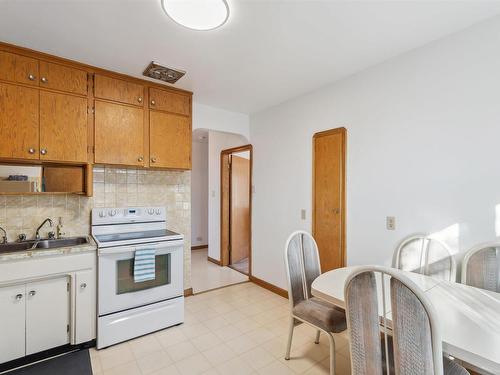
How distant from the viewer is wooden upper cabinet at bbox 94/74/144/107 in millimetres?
2355

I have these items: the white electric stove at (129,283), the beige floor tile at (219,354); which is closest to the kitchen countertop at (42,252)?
the white electric stove at (129,283)

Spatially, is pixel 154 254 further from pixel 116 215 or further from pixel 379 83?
pixel 379 83

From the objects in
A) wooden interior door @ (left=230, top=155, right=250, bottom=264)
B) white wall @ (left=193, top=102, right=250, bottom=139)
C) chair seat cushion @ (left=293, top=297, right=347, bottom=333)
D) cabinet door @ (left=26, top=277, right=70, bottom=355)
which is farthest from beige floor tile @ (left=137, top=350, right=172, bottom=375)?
wooden interior door @ (left=230, top=155, right=250, bottom=264)

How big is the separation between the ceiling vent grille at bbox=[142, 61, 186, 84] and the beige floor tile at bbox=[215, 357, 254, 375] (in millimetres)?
2495

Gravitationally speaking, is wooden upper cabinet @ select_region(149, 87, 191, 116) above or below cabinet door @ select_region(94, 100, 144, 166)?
above

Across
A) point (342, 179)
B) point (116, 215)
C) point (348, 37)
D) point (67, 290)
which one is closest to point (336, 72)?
point (348, 37)

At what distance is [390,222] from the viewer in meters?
2.17

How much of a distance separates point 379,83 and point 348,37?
60cm

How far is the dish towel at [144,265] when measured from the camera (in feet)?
7.38

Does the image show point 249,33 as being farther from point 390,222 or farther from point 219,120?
point 390,222

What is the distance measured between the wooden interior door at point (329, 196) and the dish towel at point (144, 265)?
1674mm

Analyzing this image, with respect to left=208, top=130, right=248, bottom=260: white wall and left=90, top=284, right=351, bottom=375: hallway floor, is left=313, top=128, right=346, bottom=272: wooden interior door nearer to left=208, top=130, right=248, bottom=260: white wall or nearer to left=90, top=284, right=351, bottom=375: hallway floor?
left=90, top=284, right=351, bottom=375: hallway floor

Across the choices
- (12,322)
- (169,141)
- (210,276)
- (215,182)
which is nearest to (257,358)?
(12,322)

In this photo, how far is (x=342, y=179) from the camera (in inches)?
99.8
